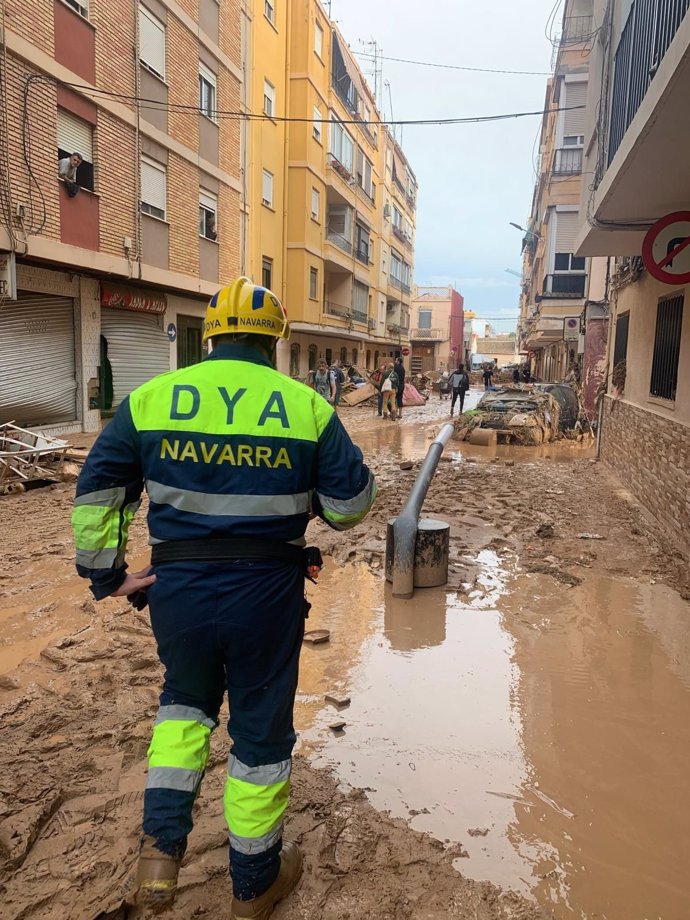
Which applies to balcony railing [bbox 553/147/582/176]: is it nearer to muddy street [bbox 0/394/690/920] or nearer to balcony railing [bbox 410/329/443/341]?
muddy street [bbox 0/394/690/920]

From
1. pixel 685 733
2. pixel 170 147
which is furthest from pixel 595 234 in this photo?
pixel 170 147

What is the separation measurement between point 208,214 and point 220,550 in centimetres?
1708

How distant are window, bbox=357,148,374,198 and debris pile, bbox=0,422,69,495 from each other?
27.5 m

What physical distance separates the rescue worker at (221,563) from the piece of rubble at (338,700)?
140cm

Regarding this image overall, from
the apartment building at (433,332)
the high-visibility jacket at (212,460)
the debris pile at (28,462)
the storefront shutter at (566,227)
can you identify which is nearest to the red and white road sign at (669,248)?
the high-visibility jacket at (212,460)

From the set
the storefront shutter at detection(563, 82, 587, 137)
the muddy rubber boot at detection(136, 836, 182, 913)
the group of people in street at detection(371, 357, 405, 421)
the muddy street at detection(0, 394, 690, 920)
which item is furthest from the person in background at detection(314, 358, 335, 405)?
the muddy rubber boot at detection(136, 836, 182, 913)

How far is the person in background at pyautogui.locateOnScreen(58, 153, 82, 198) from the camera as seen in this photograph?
11.5 meters

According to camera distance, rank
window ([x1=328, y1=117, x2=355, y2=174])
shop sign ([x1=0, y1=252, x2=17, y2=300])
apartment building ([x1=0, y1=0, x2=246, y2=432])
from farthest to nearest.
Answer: window ([x1=328, y1=117, x2=355, y2=174]) < apartment building ([x1=0, y1=0, x2=246, y2=432]) < shop sign ([x1=0, y1=252, x2=17, y2=300])

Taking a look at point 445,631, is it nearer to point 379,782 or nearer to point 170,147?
point 379,782

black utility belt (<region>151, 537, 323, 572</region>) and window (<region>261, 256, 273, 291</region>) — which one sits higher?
window (<region>261, 256, 273, 291</region>)

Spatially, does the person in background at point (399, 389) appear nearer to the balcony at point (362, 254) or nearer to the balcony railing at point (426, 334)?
the balcony at point (362, 254)

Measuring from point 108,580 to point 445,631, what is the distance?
9.79 feet

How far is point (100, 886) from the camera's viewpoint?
2.12m

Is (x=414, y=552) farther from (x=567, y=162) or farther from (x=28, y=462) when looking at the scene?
(x=567, y=162)
